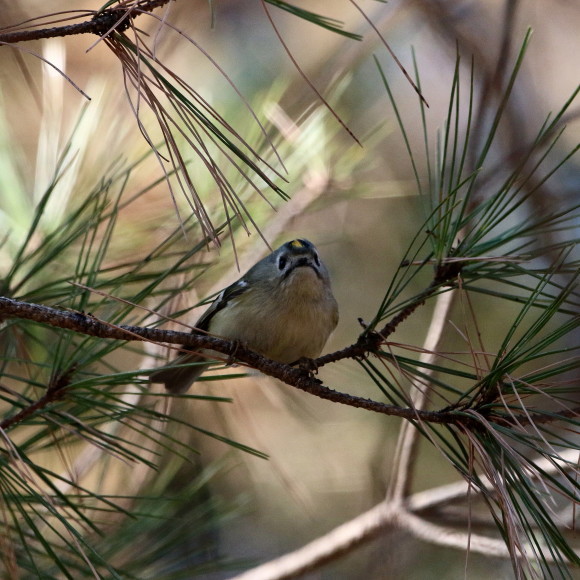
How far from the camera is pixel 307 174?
6.31 ft

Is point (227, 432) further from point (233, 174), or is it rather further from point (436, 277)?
point (436, 277)

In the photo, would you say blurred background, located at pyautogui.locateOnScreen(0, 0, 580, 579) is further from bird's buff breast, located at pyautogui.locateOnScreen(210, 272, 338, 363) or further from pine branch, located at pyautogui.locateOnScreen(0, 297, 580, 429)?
pine branch, located at pyautogui.locateOnScreen(0, 297, 580, 429)

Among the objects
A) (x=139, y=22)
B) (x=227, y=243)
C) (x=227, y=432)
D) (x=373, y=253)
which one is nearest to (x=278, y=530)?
(x=227, y=432)

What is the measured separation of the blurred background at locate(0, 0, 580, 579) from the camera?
1.75m

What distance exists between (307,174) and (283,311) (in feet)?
1.46

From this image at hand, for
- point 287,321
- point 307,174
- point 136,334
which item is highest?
point 307,174

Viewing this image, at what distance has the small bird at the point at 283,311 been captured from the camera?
161 cm

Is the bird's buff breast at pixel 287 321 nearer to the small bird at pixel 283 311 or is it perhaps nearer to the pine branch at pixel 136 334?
the small bird at pixel 283 311

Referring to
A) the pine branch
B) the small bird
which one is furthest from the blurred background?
the pine branch

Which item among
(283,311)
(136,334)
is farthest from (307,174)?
(136,334)

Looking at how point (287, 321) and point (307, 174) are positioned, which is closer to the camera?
point (287, 321)

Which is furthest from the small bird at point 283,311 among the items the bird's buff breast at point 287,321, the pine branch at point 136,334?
the pine branch at point 136,334

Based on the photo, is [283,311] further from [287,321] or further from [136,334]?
[136,334]

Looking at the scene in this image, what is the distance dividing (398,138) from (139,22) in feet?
3.29
